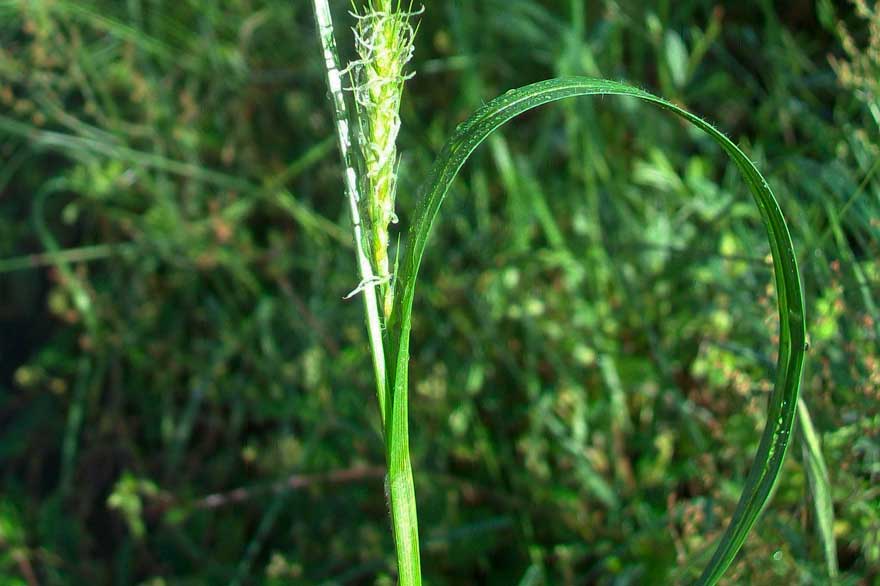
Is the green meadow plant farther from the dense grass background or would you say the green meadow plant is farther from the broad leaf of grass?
the dense grass background

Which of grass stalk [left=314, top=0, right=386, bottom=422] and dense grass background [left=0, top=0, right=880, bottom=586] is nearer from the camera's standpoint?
grass stalk [left=314, top=0, right=386, bottom=422]

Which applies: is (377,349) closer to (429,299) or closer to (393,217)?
(393,217)

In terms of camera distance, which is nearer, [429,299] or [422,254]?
[422,254]

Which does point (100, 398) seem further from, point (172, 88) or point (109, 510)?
point (172, 88)

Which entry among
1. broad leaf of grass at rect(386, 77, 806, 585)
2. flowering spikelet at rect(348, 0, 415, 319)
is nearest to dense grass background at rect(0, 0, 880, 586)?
broad leaf of grass at rect(386, 77, 806, 585)

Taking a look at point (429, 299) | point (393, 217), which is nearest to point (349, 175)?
point (393, 217)
